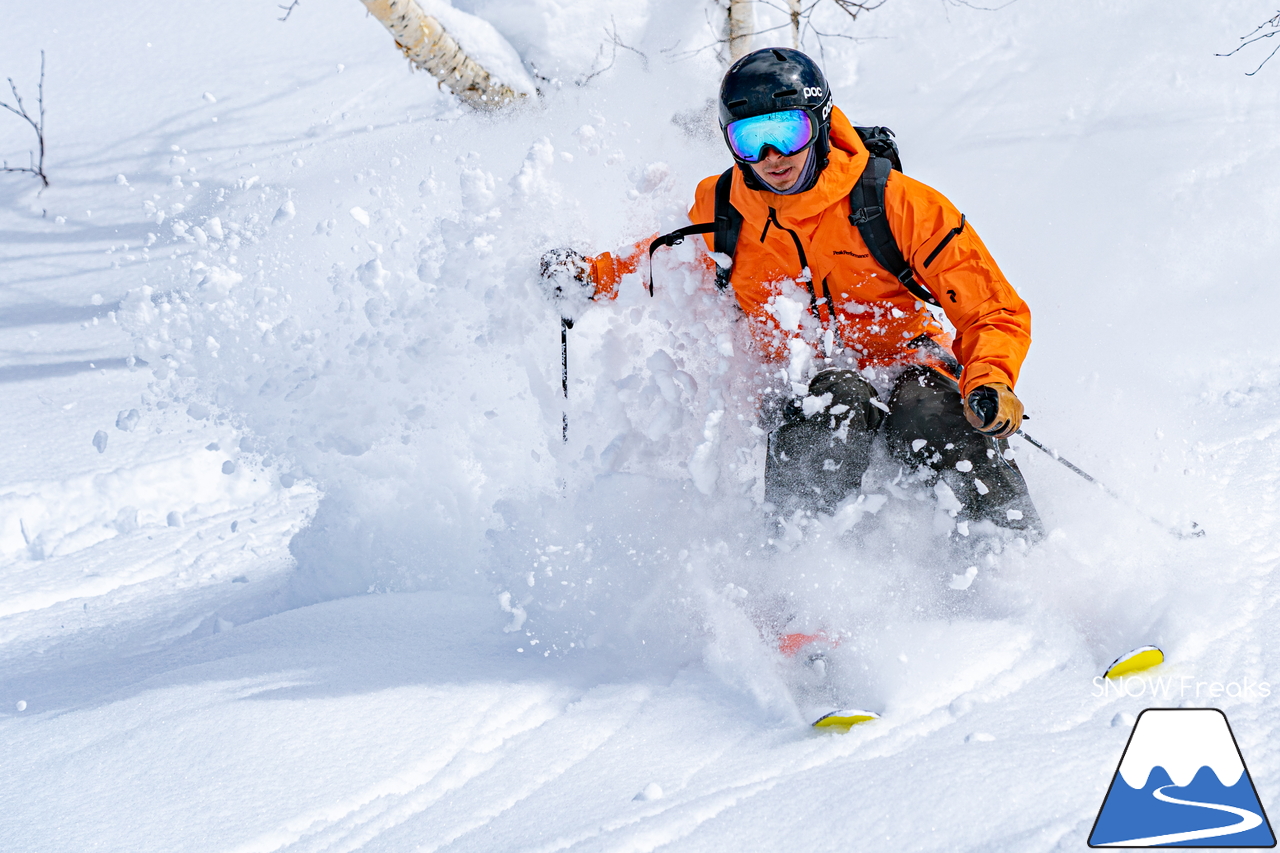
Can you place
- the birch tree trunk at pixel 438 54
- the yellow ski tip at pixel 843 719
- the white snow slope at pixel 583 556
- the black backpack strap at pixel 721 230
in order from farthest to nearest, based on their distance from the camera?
the birch tree trunk at pixel 438 54
the black backpack strap at pixel 721 230
the yellow ski tip at pixel 843 719
the white snow slope at pixel 583 556

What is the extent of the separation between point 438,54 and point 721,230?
16.9 ft

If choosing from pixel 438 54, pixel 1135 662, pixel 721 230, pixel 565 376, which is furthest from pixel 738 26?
pixel 1135 662

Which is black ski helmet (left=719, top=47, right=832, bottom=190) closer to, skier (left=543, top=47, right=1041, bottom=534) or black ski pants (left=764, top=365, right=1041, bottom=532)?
skier (left=543, top=47, right=1041, bottom=534)

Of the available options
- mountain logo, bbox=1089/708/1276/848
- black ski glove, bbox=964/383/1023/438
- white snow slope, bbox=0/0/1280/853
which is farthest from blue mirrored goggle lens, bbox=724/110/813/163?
mountain logo, bbox=1089/708/1276/848

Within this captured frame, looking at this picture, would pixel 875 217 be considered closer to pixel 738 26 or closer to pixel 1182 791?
pixel 1182 791

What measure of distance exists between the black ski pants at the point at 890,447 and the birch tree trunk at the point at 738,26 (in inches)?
224

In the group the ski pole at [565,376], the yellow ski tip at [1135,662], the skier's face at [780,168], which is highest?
the skier's face at [780,168]

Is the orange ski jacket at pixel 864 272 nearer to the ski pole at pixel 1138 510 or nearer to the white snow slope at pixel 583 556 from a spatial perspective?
the white snow slope at pixel 583 556

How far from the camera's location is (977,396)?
7.84 ft

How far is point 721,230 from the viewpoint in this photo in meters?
2.94

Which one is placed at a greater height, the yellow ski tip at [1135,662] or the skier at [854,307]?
the skier at [854,307]

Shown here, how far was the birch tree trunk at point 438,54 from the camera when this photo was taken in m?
6.49

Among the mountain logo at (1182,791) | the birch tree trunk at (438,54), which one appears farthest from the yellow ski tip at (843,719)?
the birch tree trunk at (438,54)

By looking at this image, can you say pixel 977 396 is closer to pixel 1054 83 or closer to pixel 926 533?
pixel 926 533
